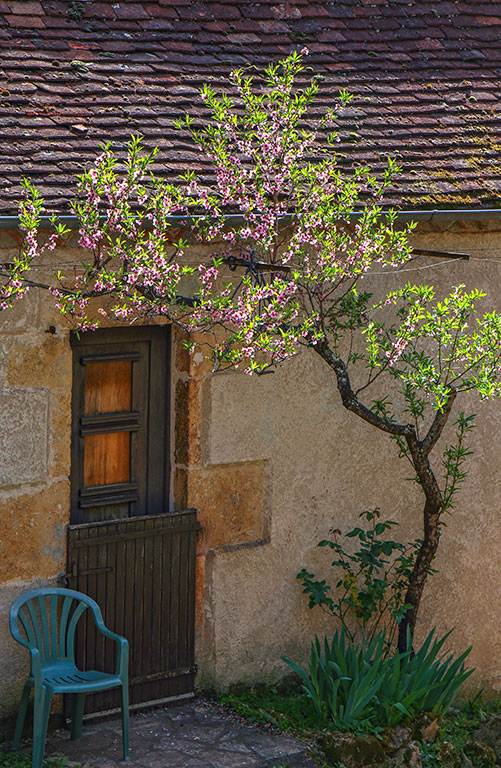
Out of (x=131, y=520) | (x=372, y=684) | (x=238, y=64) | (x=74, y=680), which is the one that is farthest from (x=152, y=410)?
(x=238, y=64)

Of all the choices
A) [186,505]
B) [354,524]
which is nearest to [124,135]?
[186,505]

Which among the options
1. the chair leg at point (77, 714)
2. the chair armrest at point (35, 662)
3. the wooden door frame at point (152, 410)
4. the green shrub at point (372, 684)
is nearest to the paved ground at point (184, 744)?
the chair leg at point (77, 714)

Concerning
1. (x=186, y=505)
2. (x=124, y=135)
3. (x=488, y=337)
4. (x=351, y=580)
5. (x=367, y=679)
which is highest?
(x=124, y=135)

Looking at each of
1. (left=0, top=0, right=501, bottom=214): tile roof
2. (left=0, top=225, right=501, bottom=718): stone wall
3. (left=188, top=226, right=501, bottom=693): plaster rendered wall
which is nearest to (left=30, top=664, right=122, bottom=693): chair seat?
(left=0, top=225, right=501, bottom=718): stone wall

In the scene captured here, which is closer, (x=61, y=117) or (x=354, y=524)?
(x=61, y=117)

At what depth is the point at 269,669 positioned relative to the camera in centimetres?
732

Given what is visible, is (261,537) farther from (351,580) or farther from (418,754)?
(418,754)

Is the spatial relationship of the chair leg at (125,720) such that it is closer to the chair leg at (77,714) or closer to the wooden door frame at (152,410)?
the chair leg at (77,714)

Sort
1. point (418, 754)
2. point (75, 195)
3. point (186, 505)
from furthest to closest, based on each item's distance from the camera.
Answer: point (186, 505) → point (418, 754) → point (75, 195)

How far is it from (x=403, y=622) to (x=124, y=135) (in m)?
3.47

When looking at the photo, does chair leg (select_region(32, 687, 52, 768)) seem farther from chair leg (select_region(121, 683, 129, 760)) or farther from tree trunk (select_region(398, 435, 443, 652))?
tree trunk (select_region(398, 435, 443, 652))

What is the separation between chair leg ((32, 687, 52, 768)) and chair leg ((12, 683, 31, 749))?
28 cm

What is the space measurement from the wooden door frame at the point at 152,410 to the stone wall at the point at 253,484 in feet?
0.25

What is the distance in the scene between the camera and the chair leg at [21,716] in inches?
239
